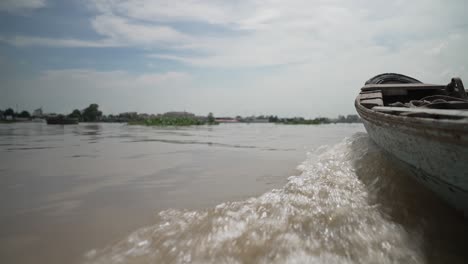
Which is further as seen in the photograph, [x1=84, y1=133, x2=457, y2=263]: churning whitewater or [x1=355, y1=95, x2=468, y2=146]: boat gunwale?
[x1=84, y1=133, x2=457, y2=263]: churning whitewater

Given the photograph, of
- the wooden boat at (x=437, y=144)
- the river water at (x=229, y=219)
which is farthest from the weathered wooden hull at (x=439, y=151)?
the river water at (x=229, y=219)

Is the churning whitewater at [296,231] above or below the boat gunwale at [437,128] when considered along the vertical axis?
below

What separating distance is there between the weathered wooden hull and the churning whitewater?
17.8 inches

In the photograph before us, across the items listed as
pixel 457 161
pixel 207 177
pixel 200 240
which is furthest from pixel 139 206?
pixel 457 161

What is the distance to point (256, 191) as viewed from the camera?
110 inches

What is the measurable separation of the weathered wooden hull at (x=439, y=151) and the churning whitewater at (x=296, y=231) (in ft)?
1.48

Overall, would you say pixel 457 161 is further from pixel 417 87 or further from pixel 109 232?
pixel 417 87

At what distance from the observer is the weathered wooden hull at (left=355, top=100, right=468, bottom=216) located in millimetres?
1211

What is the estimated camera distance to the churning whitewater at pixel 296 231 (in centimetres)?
151

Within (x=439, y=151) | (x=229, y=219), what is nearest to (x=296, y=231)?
(x=229, y=219)

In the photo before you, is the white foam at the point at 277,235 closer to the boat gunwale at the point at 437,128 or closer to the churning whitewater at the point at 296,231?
the churning whitewater at the point at 296,231

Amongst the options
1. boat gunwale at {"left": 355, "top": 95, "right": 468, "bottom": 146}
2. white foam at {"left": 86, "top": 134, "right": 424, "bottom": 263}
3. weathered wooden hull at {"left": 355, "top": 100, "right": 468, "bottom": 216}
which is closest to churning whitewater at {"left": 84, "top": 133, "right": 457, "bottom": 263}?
white foam at {"left": 86, "top": 134, "right": 424, "bottom": 263}

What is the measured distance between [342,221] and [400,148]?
89 centimetres

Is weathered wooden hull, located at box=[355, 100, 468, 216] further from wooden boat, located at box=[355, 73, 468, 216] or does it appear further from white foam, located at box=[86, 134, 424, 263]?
white foam, located at box=[86, 134, 424, 263]
